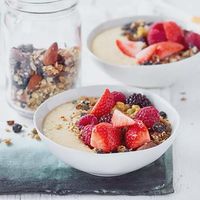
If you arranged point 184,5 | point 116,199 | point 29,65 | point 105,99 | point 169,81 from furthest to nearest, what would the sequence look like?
point 184,5, point 169,81, point 29,65, point 105,99, point 116,199

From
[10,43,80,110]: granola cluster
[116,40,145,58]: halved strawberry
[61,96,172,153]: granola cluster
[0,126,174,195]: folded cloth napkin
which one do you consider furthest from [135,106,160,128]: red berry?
[116,40,145,58]: halved strawberry

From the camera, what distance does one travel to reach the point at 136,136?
171 centimetres

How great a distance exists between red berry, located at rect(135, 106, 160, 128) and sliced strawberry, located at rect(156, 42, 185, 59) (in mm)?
425

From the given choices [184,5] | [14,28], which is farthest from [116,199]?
[184,5]

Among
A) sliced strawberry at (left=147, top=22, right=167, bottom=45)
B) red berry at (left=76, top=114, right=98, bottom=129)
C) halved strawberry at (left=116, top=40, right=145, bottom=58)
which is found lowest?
halved strawberry at (left=116, top=40, right=145, bottom=58)

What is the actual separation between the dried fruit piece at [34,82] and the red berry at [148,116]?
0.37 m

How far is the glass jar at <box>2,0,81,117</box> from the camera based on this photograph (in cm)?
203

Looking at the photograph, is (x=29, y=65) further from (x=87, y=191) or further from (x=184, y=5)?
(x=184, y=5)

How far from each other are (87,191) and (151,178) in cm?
17

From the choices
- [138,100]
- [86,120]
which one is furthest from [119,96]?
[86,120]

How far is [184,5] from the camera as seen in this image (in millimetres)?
2846

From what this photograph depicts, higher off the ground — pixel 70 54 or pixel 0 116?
pixel 70 54

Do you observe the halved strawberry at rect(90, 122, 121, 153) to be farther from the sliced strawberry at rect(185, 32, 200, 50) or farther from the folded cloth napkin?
the sliced strawberry at rect(185, 32, 200, 50)

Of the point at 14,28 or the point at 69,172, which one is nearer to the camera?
the point at 69,172
